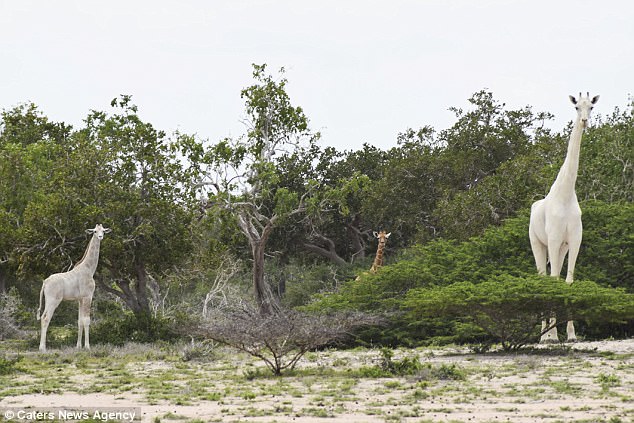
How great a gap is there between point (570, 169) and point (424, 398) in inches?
324

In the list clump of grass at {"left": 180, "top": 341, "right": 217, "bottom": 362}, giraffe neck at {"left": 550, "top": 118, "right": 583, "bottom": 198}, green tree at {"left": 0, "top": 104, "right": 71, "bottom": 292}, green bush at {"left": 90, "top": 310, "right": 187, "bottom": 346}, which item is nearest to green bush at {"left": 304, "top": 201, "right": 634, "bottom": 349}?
giraffe neck at {"left": 550, "top": 118, "right": 583, "bottom": 198}

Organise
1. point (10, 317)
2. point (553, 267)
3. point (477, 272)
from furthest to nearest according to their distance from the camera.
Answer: point (10, 317) < point (477, 272) < point (553, 267)

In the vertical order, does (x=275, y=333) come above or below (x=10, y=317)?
below

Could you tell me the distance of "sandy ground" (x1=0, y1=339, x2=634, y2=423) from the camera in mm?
10188

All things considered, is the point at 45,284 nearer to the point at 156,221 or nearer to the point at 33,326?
the point at 156,221

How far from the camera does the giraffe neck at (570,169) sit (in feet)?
59.7

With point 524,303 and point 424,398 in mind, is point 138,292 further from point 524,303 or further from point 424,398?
point 424,398

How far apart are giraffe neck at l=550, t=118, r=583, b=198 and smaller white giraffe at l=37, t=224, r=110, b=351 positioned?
965 centimetres

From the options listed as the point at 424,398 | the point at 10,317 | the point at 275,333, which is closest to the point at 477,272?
the point at 275,333

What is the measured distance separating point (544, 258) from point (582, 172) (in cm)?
970

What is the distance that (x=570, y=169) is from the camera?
719 inches

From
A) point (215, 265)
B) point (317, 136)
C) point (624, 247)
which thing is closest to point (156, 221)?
point (215, 265)

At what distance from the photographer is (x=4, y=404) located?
37.7 feet

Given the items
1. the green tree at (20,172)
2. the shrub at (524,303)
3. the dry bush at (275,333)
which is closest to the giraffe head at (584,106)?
the shrub at (524,303)
